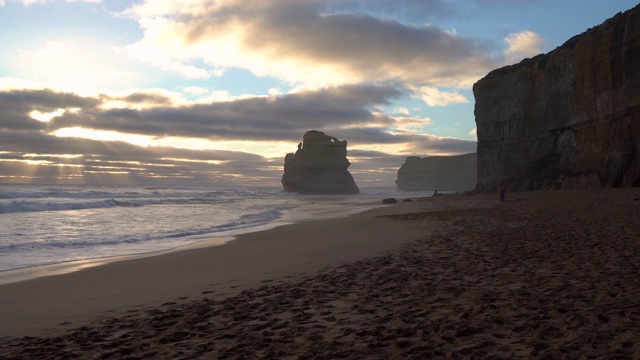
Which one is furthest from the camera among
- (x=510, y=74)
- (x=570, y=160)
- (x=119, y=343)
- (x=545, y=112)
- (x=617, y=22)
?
(x=510, y=74)

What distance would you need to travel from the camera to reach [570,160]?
4022 centimetres

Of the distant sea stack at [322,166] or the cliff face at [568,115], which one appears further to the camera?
the distant sea stack at [322,166]

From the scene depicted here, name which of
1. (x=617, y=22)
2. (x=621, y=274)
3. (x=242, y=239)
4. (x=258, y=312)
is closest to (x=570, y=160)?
(x=617, y=22)

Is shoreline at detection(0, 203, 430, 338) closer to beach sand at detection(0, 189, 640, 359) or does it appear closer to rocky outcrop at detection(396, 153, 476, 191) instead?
beach sand at detection(0, 189, 640, 359)

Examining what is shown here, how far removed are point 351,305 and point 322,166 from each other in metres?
114

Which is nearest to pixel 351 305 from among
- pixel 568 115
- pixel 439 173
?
pixel 568 115

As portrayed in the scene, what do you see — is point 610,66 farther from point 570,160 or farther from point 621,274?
point 621,274

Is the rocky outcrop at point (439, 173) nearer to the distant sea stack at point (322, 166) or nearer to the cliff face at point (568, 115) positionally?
the distant sea stack at point (322, 166)

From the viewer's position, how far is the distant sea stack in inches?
4727

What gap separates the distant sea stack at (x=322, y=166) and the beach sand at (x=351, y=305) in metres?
109

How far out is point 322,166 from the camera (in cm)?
12019

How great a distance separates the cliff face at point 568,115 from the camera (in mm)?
32875

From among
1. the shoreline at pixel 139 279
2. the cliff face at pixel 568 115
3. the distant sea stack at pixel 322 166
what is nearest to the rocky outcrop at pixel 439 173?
the distant sea stack at pixel 322 166

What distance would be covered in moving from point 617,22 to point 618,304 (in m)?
37.6
